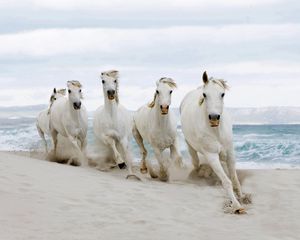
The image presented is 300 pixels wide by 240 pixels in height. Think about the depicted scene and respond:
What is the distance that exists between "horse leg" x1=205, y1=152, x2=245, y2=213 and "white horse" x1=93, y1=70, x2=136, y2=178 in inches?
114

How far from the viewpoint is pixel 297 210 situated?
8.73 metres

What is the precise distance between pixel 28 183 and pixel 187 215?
84.0 inches

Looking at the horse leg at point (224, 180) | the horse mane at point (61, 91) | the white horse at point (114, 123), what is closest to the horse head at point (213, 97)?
the horse leg at point (224, 180)

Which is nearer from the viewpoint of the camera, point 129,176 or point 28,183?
point 28,183

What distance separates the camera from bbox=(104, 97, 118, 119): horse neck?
12.2 meters

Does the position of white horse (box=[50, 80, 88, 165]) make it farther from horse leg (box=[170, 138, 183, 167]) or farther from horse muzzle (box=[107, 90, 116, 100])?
horse leg (box=[170, 138, 183, 167])

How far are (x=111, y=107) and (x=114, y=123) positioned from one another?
11.8 inches

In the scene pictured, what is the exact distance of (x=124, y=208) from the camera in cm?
797

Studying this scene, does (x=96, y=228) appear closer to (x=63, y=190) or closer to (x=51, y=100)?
(x=63, y=190)

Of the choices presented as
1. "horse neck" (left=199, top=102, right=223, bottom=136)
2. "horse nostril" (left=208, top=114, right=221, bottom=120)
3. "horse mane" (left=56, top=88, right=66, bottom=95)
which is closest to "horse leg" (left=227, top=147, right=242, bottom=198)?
"horse neck" (left=199, top=102, right=223, bottom=136)

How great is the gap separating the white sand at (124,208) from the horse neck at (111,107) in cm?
185

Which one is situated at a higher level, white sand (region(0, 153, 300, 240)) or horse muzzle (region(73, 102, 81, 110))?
horse muzzle (region(73, 102, 81, 110))

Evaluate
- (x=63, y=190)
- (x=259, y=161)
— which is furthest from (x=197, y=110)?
(x=259, y=161)

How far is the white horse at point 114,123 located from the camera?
39.0 feet
